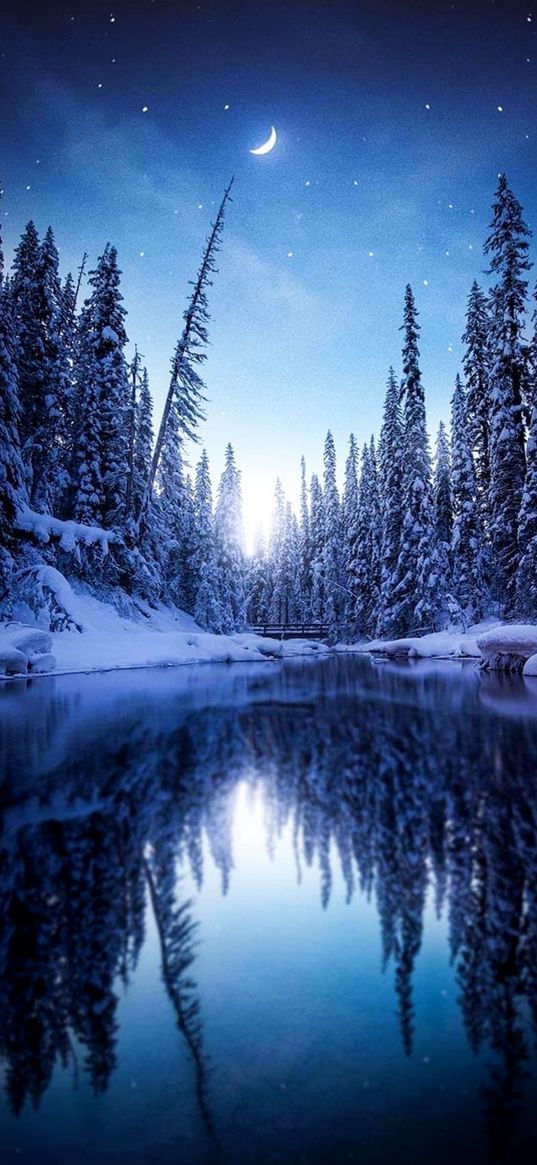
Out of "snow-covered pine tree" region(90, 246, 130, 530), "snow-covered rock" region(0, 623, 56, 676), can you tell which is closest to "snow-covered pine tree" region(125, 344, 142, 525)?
"snow-covered pine tree" region(90, 246, 130, 530)

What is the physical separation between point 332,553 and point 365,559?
751 cm

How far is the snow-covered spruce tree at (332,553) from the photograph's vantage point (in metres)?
52.1

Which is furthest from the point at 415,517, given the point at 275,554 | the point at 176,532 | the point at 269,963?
the point at 275,554

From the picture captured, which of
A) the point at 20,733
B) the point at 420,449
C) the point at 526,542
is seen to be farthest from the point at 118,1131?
the point at 420,449

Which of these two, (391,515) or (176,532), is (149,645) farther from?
(391,515)

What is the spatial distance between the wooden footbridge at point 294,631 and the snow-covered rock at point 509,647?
1265 inches

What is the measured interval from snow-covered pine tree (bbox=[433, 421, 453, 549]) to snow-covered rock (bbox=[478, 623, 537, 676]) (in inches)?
752

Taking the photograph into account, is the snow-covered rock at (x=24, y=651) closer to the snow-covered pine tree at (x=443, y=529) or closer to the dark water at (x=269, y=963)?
the dark water at (x=269, y=963)

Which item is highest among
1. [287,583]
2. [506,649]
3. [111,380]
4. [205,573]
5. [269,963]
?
[111,380]

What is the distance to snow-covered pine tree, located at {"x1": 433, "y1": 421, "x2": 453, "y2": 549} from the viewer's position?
38281mm

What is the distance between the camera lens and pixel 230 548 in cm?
Result: 4247

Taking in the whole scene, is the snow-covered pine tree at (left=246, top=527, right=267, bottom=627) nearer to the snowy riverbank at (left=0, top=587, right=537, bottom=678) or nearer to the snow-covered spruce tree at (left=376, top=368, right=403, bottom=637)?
the snow-covered spruce tree at (left=376, top=368, right=403, bottom=637)

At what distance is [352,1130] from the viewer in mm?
1382

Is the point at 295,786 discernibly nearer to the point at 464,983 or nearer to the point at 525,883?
the point at 525,883
